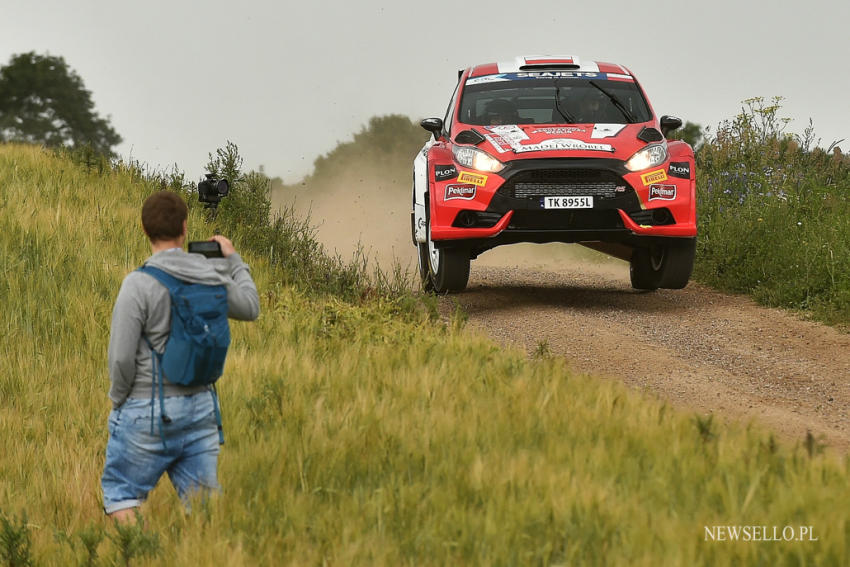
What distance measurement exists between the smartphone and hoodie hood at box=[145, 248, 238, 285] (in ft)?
0.10

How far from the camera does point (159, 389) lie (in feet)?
14.4

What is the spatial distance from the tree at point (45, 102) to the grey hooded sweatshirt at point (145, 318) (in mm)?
51202

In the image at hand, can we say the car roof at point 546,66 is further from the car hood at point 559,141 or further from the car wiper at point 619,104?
the car hood at point 559,141

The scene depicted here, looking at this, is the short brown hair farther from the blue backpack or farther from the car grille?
the car grille

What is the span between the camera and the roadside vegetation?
1166 cm

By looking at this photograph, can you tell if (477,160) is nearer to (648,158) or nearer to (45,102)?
(648,158)

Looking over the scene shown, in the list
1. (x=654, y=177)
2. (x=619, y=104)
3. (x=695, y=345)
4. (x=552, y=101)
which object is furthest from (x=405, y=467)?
(x=619, y=104)

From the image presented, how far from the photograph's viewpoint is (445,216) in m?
10.4

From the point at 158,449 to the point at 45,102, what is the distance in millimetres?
53613

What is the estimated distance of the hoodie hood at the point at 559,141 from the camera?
1030 cm

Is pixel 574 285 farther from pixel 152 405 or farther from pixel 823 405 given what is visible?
pixel 152 405

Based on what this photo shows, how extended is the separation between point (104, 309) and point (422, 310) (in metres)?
2.69

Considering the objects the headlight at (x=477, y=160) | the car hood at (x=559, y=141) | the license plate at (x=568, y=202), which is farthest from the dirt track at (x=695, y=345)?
the car hood at (x=559, y=141)

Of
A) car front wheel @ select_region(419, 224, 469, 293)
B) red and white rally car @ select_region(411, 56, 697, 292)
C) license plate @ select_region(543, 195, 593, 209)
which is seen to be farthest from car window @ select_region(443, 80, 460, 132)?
license plate @ select_region(543, 195, 593, 209)
